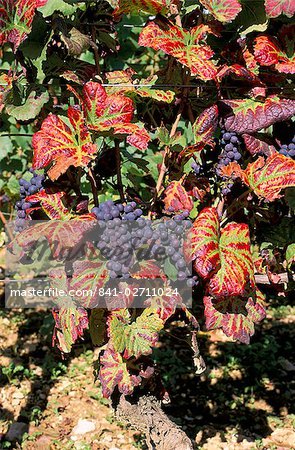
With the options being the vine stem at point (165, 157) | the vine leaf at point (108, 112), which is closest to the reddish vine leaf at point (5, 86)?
the vine leaf at point (108, 112)

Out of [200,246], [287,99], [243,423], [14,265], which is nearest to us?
[200,246]

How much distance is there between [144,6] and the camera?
180 centimetres

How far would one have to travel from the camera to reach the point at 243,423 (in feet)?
10.4

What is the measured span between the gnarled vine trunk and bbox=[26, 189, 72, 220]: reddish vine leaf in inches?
30.6

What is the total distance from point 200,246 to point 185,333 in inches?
23.3

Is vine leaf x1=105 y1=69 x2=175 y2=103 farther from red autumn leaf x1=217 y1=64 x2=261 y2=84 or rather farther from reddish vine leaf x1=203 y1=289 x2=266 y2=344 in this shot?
reddish vine leaf x1=203 y1=289 x2=266 y2=344

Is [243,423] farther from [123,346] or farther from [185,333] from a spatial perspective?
[123,346]

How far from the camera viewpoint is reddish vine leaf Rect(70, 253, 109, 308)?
6.38 feet

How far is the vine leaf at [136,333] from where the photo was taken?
2.03 meters

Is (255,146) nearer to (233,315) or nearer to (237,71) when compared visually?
(237,71)

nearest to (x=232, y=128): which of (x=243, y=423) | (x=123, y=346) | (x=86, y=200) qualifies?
(x=86, y=200)

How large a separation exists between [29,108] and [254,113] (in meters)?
0.68

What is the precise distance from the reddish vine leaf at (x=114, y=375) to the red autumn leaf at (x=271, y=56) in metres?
1.04

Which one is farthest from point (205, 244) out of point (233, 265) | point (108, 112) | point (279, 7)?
point (279, 7)
